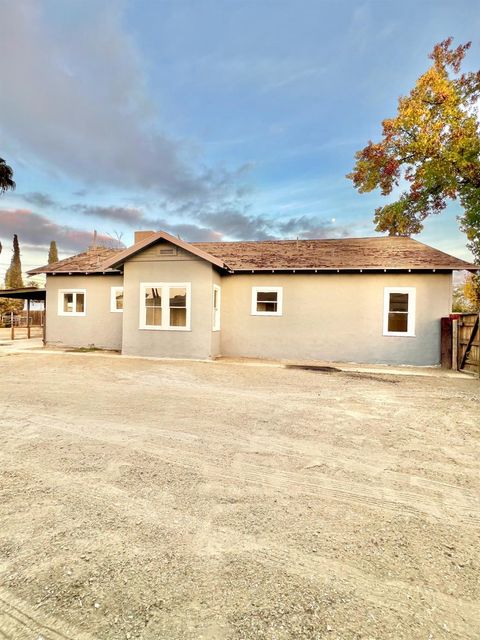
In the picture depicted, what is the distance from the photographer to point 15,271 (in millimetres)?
37812

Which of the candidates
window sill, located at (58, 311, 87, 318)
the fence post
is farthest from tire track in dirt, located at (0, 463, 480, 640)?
window sill, located at (58, 311, 87, 318)

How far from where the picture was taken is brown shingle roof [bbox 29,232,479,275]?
11664mm

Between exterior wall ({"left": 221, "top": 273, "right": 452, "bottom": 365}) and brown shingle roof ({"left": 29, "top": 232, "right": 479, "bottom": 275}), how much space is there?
1.62 feet

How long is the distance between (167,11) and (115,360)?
13357 mm

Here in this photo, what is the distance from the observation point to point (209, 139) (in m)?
20.1

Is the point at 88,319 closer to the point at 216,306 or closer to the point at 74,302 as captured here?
the point at 74,302

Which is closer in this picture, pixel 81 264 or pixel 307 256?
Result: pixel 307 256

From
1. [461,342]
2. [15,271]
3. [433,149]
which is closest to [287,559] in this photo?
[461,342]

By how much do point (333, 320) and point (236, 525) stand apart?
10665 millimetres

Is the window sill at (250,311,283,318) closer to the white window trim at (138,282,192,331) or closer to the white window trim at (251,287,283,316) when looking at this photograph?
the white window trim at (251,287,283,316)

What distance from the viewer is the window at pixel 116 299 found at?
14.4 meters

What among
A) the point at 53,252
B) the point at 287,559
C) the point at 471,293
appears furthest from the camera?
the point at 53,252

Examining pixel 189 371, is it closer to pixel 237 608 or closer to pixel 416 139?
pixel 237 608

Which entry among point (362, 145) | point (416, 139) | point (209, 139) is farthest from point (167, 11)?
point (416, 139)
